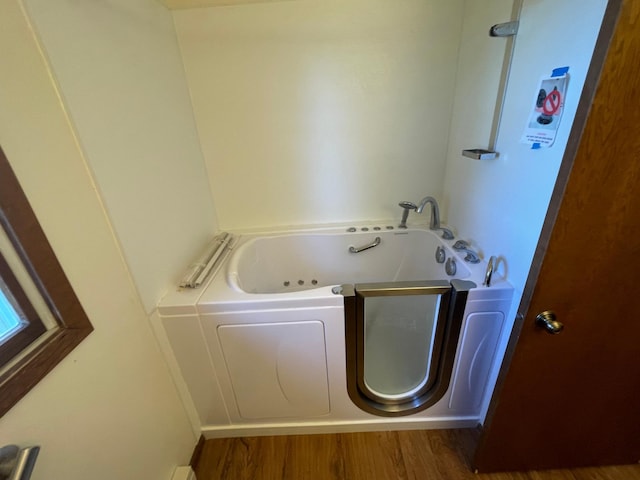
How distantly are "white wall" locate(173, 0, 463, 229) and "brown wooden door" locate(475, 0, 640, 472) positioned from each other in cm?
115

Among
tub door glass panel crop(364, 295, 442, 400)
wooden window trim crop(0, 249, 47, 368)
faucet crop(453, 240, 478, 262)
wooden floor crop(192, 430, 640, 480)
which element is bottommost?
wooden floor crop(192, 430, 640, 480)

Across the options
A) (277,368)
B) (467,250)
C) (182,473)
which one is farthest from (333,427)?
(467,250)

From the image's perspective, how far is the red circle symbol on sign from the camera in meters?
0.85

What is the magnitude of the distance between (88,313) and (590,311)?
1.49 meters

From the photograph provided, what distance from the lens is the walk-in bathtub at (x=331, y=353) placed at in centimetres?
116

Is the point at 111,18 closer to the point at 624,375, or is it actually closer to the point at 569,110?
the point at 569,110

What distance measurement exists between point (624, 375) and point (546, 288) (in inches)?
21.8

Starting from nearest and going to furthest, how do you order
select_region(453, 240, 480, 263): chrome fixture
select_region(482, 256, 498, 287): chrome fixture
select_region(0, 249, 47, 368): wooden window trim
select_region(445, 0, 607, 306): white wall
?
select_region(0, 249, 47, 368): wooden window trim, select_region(445, 0, 607, 306): white wall, select_region(482, 256, 498, 287): chrome fixture, select_region(453, 240, 480, 263): chrome fixture

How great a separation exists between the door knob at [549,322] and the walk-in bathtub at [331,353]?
27 cm

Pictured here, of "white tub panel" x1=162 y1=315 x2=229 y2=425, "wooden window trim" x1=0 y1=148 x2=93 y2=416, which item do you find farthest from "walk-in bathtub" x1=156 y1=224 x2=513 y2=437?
"wooden window trim" x1=0 y1=148 x2=93 y2=416

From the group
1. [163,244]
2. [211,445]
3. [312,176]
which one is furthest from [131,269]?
[312,176]

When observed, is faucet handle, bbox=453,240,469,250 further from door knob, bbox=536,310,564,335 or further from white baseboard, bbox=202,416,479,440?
white baseboard, bbox=202,416,479,440

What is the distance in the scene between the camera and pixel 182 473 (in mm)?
1161

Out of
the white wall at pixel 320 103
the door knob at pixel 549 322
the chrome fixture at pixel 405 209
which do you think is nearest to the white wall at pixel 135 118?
the white wall at pixel 320 103
